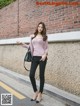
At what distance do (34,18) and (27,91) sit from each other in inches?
116

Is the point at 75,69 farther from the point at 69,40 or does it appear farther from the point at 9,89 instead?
the point at 9,89

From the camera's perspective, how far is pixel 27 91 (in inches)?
296

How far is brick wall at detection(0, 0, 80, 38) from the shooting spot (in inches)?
281

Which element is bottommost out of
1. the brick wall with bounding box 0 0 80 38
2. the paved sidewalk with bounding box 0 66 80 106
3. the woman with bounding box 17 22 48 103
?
the paved sidewalk with bounding box 0 66 80 106

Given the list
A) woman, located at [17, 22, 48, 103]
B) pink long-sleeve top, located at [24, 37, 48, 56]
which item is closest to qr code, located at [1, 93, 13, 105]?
woman, located at [17, 22, 48, 103]

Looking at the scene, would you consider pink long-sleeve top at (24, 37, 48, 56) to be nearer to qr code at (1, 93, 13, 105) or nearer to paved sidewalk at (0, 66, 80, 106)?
paved sidewalk at (0, 66, 80, 106)

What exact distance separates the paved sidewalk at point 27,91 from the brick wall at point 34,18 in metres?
1.68

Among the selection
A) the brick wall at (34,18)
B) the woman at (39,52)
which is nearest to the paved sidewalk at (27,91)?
the woman at (39,52)

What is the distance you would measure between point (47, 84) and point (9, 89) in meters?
1.08

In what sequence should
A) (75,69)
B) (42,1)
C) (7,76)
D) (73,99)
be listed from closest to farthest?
(73,99) → (75,69) → (42,1) → (7,76)

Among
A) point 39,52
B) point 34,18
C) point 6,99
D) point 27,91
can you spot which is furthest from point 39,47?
point 34,18

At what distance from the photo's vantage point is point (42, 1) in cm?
878

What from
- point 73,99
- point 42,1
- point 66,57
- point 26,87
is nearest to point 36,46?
Result: point 66,57

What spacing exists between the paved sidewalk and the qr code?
39cm
